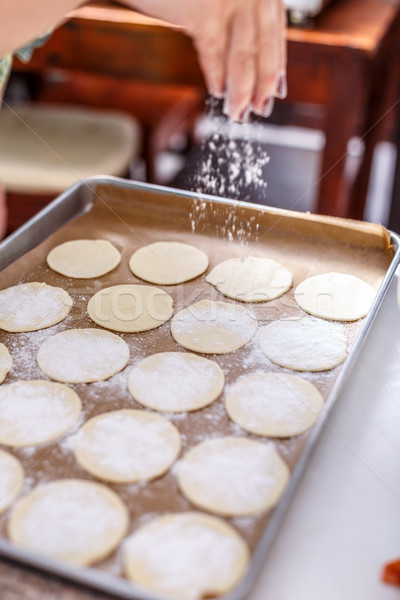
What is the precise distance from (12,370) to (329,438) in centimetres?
61

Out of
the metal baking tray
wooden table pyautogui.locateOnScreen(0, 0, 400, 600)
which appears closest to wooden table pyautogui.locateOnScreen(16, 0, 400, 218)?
wooden table pyautogui.locateOnScreen(0, 0, 400, 600)

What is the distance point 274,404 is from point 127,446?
27cm

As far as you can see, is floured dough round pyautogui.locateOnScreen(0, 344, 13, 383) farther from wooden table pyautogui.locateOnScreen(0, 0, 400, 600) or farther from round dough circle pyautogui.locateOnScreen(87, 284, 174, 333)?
wooden table pyautogui.locateOnScreen(0, 0, 400, 600)

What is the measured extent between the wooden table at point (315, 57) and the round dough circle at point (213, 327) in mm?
913

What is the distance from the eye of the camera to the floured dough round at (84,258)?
5.12 ft

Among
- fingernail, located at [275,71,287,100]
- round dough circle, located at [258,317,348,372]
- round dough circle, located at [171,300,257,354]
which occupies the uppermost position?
fingernail, located at [275,71,287,100]

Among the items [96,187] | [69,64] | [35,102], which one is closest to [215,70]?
[96,187]

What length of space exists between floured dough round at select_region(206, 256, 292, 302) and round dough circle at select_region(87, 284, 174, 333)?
14cm

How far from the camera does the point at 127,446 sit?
43.2 inches

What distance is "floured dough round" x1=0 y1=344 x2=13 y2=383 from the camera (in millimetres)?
1246

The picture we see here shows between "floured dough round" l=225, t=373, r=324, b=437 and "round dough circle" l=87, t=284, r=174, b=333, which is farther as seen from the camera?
"round dough circle" l=87, t=284, r=174, b=333

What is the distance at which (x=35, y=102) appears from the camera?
3227 mm

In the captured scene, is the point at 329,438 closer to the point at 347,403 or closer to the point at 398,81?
the point at 347,403

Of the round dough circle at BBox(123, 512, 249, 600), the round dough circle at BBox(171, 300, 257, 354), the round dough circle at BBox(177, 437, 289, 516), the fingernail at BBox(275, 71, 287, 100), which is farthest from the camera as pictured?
the round dough circle at BBox(171, 300, 257, 354)
